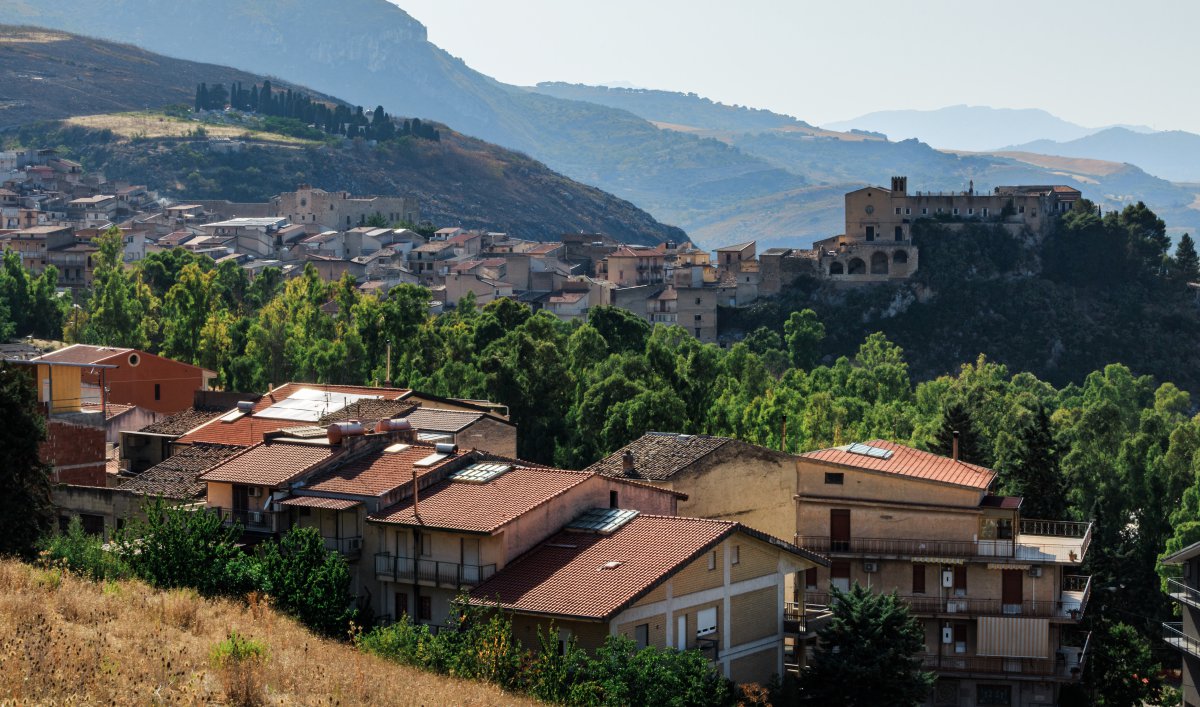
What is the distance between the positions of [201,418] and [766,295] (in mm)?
73442

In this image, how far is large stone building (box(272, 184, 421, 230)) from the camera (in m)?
139

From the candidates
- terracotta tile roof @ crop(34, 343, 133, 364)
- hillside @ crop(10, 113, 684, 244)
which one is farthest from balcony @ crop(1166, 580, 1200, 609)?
hillside @ crop(10, 113, 684, 244)

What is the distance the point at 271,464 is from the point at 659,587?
360 inches

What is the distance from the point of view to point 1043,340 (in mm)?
110750

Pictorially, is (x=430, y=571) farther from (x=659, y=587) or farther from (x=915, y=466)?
(x=915, y=466)

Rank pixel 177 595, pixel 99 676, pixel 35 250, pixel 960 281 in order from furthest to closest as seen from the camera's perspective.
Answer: pixel 960 281, pixel 35 250, pixel 177 595, pixel 99 676

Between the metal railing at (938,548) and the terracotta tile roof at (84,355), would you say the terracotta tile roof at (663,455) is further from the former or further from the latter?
the terracotta tile roof at (84,355)

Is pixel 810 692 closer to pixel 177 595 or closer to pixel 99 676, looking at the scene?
pixel 177 595


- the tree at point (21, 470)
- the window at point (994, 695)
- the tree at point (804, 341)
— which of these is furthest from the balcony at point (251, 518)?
the tree at point (804, 341)

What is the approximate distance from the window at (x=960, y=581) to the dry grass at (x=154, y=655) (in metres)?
15.0

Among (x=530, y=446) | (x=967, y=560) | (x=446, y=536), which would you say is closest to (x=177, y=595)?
(x=446, y=536)

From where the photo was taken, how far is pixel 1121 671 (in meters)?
39.6

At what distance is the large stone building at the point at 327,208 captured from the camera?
139375 mm

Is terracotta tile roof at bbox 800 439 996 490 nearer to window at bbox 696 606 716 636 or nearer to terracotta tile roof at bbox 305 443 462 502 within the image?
window at bbox 696 606 716 636
